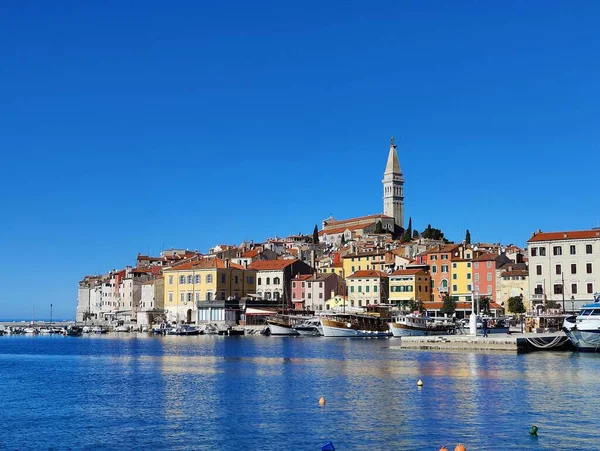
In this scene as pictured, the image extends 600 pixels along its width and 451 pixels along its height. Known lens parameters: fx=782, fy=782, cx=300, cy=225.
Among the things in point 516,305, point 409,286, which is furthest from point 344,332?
point 516,305

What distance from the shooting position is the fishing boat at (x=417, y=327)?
8362 cm

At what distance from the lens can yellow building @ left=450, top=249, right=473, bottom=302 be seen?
326 ft

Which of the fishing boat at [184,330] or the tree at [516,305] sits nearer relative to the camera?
the tree at [516,305]

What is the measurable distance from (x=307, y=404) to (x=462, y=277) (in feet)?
237

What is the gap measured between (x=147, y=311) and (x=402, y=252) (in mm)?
40024

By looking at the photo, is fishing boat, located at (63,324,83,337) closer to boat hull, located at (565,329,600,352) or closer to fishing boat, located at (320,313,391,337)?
fishing boat, located at (320,313,391,337)

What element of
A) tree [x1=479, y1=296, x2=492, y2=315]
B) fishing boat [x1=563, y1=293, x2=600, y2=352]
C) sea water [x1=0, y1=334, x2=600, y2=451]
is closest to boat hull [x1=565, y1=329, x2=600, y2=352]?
fishing boat [x1=563, y1=293, x2=600, y2=352]

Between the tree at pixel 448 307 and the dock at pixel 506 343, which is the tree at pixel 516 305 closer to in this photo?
the tree at pixel 448 307

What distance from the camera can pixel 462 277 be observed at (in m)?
99.9

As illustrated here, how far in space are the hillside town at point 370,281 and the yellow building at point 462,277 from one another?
128 millimetres

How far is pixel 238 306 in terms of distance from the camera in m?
108

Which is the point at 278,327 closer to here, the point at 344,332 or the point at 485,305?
the point at 344,332

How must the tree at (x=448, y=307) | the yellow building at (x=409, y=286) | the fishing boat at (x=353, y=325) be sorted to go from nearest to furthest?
the fishing boat at (x=353, y=325)
the tree at (x=448, y=307)
the yellow building at (x=409, y=286)

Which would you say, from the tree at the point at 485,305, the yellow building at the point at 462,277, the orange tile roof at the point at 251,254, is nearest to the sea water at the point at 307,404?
the tree at the point at 485,305
